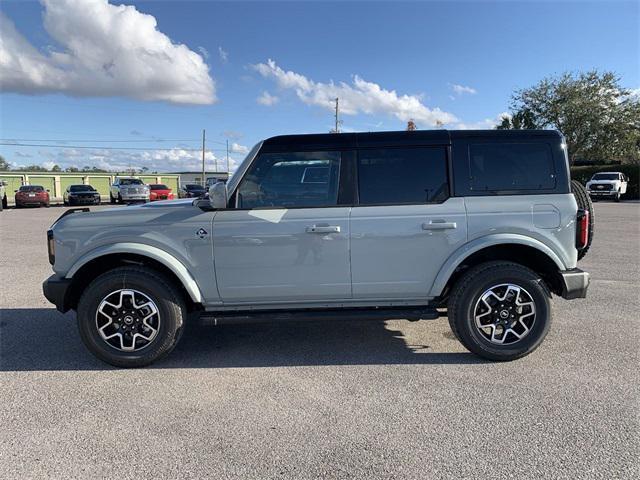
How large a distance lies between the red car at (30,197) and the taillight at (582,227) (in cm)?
3020

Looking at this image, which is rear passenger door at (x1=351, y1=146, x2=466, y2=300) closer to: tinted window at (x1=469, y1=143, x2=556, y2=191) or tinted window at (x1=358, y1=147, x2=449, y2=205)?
tinted window at (x1=358, y1=147, x2=449, y2=205)

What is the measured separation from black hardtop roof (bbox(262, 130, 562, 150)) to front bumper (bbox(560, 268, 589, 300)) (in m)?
1.18

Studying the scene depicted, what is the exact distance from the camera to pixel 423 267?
396 cm

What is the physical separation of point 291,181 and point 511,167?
1.88 m

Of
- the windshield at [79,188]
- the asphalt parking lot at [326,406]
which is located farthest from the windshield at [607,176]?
the windshield at [79,188]

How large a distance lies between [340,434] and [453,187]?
7.25 ft

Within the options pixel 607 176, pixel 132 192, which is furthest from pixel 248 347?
pixel 607 176

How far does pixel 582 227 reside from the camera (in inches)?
155

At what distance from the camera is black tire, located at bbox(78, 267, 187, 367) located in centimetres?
388

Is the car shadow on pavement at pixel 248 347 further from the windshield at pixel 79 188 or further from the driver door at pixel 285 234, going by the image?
the windshield at pixel 79 188

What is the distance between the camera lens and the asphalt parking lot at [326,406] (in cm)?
262

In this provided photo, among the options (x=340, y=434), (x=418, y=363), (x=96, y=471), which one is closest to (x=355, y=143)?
(x=418, y=363)

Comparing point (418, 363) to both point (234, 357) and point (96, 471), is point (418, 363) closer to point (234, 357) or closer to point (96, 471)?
point (234, 357)

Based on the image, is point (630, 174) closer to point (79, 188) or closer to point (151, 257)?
point (79, 188)
